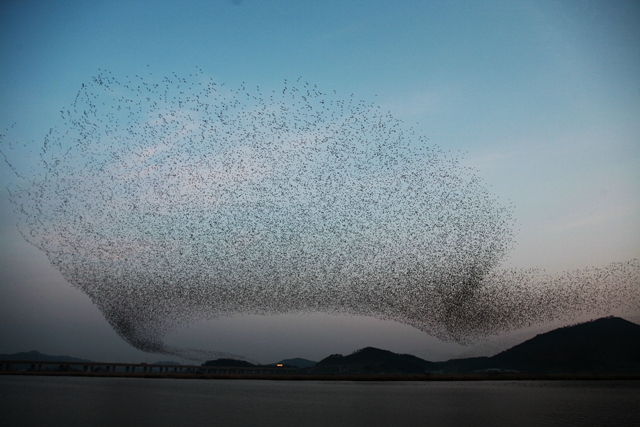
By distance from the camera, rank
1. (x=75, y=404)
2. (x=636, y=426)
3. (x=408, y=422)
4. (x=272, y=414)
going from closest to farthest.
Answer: (x=636, y=426) → (x=408, y=422) → (x=272, y=414) → (x=75, y=404)

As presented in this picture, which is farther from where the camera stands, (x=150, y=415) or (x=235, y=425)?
(x=150, y=415)

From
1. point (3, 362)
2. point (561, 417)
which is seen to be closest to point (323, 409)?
point (561, 417)

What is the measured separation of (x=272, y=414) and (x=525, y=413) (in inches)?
818

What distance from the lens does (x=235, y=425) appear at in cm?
3291

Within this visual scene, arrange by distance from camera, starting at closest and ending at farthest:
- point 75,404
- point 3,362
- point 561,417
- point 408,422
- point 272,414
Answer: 1. point 408,422
2. point 561,417
3. point 272,414
4. point 75,404
5. point 3,362

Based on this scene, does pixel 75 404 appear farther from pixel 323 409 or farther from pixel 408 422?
pixel 408 422

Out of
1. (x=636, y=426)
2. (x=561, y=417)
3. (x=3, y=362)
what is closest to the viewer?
(x=636, y=426)

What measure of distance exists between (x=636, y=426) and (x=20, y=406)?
4545cm

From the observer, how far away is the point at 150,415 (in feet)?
126

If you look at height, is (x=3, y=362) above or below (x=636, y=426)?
above

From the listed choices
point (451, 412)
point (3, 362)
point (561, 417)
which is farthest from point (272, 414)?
point (3, 362)

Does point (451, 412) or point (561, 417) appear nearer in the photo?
point (561, 417)

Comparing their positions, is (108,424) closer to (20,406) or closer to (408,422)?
(20,406)

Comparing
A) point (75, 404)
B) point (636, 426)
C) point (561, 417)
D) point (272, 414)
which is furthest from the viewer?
point (75, 404)
